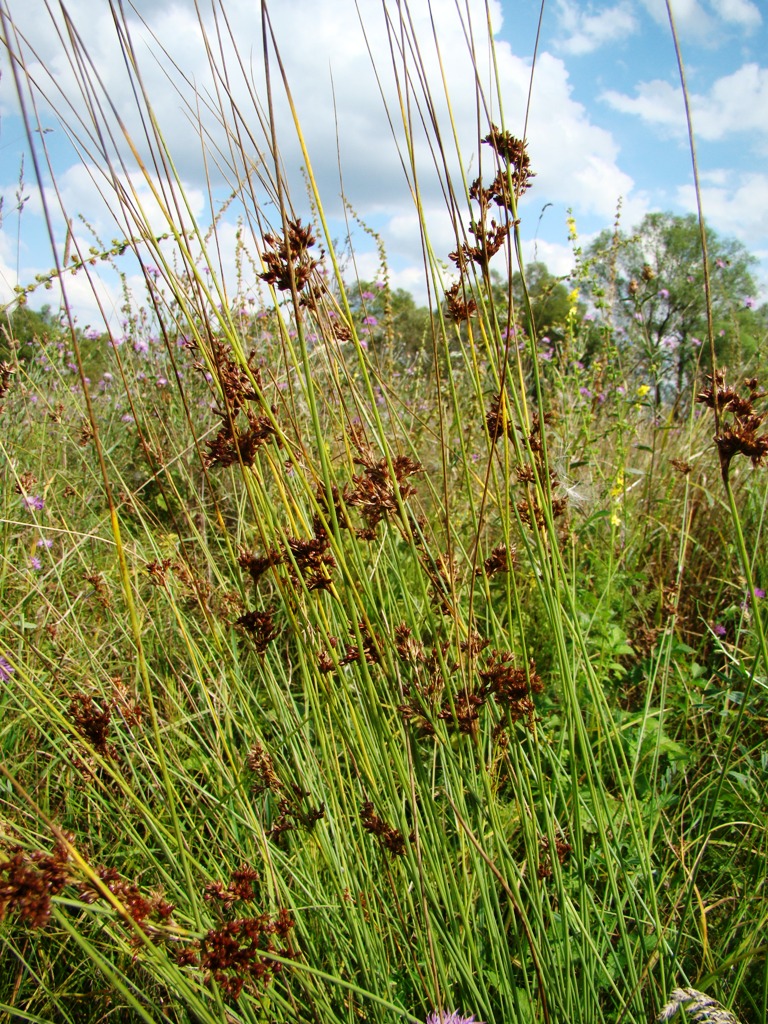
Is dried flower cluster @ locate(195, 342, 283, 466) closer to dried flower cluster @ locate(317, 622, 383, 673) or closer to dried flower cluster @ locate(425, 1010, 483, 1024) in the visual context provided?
dried flower cluster @ locate(317, 622, 383, 673)

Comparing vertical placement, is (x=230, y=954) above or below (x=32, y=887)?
below

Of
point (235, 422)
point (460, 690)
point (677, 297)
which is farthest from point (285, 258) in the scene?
point (677, 297)

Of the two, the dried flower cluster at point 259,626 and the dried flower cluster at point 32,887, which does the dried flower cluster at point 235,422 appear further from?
the dried flower cluster at point 32,887

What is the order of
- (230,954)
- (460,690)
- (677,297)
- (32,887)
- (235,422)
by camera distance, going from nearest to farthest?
(32,887) → (230,954) → (235,422) → (460,690) → (677,297)

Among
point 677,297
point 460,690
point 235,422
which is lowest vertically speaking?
point 460,690

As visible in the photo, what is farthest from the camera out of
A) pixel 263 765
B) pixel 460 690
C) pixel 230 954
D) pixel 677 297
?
pixel 677 297

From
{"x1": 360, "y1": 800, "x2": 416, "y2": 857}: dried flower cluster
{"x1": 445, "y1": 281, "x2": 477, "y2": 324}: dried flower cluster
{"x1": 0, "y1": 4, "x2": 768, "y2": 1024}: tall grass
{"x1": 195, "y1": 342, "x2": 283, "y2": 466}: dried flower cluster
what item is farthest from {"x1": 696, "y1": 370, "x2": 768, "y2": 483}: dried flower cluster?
{"x1": 360, "y1": 800, "x2": 416, "y2": 857}: dried flower cluster

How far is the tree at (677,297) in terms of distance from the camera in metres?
2.95

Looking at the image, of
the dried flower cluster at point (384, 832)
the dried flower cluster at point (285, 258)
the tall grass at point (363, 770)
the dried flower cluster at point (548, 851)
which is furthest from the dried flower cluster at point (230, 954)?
the dried flower cluster at point (285, 258)

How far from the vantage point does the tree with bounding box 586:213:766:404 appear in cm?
295

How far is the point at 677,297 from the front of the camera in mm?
19328

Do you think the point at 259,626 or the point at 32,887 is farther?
the point at 259,626

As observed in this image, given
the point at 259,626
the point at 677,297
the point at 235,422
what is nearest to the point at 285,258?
the point at 235,422

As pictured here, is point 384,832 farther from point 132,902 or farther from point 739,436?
point 739,436
